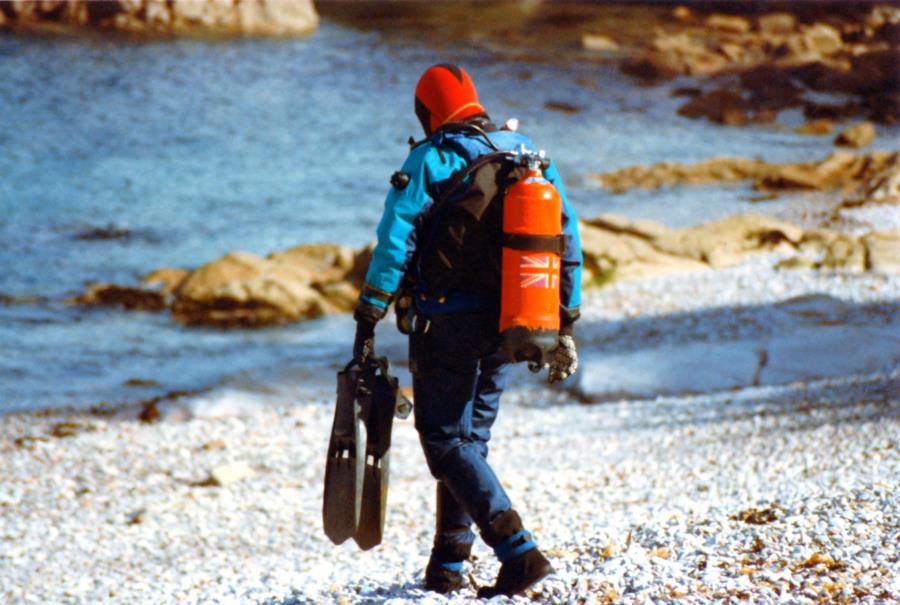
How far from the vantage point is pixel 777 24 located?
43031mm

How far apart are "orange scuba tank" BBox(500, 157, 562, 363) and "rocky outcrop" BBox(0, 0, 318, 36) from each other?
3621cm

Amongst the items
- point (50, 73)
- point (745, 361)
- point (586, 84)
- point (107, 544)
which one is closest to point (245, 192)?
point (50, 73)

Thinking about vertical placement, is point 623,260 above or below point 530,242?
below

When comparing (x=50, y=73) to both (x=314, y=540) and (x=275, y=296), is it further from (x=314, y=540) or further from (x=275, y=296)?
(x=314, y=540)

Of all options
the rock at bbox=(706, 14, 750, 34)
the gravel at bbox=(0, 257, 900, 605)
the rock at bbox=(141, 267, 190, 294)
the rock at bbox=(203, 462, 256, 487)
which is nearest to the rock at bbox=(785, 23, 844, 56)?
the rock at bbox=(706, 14, 750, 34)

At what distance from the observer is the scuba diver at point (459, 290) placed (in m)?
Answer: 4.30

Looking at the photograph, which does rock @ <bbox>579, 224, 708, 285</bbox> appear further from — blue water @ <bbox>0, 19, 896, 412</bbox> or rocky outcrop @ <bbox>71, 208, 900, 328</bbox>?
blue water @ <bbox>0, 19, 896, 412</bbox>

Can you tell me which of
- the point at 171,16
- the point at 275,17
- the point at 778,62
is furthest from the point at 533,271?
the point at 275,17

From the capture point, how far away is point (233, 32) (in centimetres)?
4241

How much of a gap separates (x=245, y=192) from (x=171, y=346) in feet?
40.8

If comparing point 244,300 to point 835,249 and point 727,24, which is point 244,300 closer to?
point 835,249

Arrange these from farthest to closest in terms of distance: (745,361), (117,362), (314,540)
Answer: (117,362), (745,361), (314,540)

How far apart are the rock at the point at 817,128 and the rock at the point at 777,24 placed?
32.7 feet

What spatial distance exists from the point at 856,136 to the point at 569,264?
88.1ft
